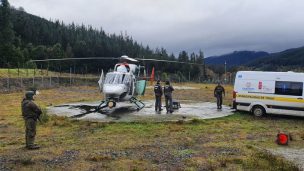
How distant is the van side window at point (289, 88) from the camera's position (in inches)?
819

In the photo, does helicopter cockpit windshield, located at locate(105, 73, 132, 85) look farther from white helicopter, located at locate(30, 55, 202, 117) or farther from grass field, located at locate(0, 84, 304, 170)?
grass field, located at locate(0, 84, 304, 170)

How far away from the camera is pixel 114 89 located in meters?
23.0

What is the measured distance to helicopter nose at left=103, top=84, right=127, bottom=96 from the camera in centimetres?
2288

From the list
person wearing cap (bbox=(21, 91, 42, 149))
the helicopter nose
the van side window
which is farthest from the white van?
person wearing cap (bbox=(21, 91, 42, 149))

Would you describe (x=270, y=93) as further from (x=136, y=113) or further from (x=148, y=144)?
(x=148, y=144)

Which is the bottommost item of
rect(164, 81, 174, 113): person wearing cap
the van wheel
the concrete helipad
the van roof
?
the concrete helipad

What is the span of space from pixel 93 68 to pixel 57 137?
100 m

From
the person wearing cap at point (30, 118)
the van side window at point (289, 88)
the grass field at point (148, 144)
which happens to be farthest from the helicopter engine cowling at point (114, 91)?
the person wearing cap at point (30, 118)

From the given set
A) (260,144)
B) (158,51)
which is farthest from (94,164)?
(158,51)

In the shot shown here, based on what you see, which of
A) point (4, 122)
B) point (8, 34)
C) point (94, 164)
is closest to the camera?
point (94, 164)

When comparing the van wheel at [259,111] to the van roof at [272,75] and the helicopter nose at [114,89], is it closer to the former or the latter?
the van roof at [272,75]

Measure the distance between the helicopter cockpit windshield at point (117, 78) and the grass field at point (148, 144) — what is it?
504cm

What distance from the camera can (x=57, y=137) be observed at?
15156mm

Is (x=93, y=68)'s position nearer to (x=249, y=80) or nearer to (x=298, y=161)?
(x=249, y=80)
